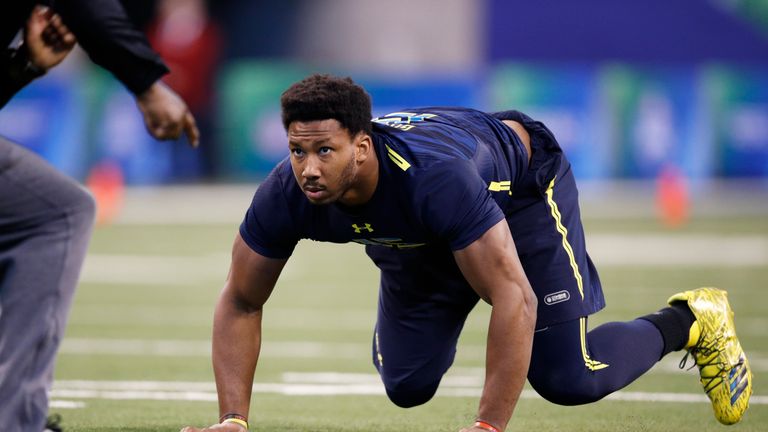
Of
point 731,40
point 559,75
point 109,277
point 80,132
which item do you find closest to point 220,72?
point 80,132

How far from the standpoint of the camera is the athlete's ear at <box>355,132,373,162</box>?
4.62 metres

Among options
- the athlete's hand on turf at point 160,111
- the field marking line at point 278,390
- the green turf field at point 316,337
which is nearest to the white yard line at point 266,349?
the green turf field at point 316,337

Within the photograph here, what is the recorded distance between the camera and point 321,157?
179 inches

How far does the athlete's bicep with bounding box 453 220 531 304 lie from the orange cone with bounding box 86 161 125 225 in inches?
476

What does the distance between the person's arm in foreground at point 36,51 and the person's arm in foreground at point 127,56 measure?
0.30ft

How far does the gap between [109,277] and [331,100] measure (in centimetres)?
768

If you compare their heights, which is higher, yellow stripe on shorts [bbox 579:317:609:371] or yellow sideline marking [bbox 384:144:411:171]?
yellow sideline marking [bbox 384:144:411:171]

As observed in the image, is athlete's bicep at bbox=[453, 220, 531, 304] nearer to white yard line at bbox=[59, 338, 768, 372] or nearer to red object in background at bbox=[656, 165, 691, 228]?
white yard line at bbox=[59, 338, 768, 372]

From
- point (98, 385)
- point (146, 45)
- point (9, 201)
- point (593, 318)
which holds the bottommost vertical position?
point (593, 318)

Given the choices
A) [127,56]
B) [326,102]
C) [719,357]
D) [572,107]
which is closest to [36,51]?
[127,56]

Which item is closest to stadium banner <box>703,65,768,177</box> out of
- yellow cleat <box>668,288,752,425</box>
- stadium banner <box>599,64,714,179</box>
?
stadium banner <box>599,64,714,179</box>

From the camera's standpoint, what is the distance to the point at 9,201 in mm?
4043

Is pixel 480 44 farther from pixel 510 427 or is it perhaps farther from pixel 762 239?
pixel 510 427

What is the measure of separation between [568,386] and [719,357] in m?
0.89
